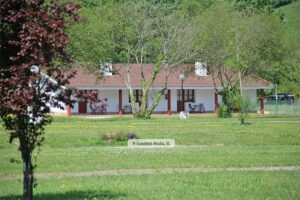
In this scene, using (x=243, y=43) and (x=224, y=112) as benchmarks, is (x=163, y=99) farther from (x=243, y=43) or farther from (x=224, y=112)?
(x=224, y=112)

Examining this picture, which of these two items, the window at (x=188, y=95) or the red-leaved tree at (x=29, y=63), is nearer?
the red-leaved tree at (x=29, y=63)

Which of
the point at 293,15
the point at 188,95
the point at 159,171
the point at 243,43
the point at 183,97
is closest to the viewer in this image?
the point at 159,171

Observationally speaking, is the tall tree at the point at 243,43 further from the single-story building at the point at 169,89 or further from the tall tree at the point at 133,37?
the tall tree at the point at 133,37

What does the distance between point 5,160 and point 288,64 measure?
4956cm

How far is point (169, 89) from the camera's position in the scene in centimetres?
5962

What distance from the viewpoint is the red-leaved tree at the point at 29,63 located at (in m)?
10.2

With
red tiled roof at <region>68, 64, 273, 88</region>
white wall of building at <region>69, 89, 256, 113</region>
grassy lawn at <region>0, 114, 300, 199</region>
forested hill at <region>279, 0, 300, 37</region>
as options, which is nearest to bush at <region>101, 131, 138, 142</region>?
grassy lawn at <region>0, 114, 300, 199</region>

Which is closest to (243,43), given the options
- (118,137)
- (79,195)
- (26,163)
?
(118,137)

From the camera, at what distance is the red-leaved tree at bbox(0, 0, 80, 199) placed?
33.4 feet

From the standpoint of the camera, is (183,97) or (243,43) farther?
(183,97)

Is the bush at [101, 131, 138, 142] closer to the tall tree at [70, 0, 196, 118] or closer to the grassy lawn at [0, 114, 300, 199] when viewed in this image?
the grassy lawn at [0, 114, 300, 199]

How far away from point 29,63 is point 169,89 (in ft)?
162

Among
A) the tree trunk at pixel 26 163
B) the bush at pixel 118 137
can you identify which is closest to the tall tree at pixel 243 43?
the bush at pixel 118 137

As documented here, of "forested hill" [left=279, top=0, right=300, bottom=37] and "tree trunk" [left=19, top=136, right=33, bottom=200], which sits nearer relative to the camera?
"tree trunk" [left=19, top=136, right=33, bottom=200]
